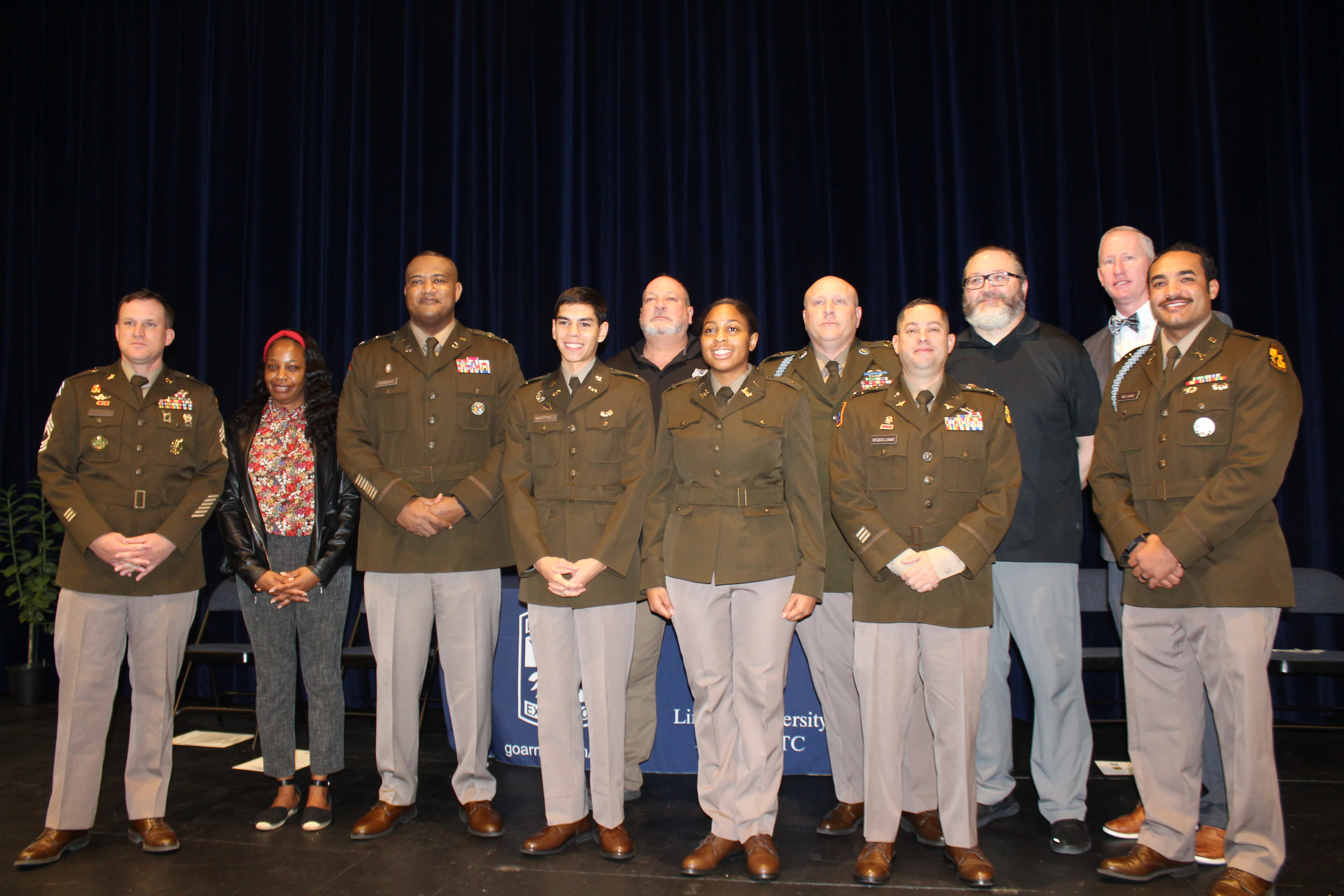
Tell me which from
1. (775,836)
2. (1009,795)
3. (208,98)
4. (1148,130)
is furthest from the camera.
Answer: (208,98)

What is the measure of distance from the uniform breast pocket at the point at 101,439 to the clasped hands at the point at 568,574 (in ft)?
5.59

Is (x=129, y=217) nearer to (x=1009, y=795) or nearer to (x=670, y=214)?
(x=670, y=214)

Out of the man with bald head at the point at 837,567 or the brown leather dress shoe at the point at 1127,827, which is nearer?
the brown leather dress shoe at the point at 1127,827

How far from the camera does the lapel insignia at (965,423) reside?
2.73 metres

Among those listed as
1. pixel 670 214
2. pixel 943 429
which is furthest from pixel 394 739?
pixel 670 214

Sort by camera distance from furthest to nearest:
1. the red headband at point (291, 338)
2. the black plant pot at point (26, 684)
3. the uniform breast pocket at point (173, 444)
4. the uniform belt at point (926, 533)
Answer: the black plant pot at point (26, 684), the red headband at point (291, 338), the uniform breast pocket at point (173, 444), the uniform belt at point (926, 533)

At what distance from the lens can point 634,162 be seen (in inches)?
220

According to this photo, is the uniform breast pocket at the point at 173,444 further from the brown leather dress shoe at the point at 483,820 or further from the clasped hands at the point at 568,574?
the brown leather dress shoe at the point at 483,820

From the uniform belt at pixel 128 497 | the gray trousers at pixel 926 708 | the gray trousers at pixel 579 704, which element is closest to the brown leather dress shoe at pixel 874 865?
the gray trousers at pixel 926 708

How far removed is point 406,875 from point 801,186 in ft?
14.7

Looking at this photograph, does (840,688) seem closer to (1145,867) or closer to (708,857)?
(708,857)

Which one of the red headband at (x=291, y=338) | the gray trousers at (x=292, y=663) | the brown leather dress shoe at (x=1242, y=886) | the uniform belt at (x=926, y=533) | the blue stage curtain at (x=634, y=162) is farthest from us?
the blue stage curtain at (x=634, y=162)

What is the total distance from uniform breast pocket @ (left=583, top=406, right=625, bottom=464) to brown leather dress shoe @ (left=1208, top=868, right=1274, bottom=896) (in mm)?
2297

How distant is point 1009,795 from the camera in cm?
323
